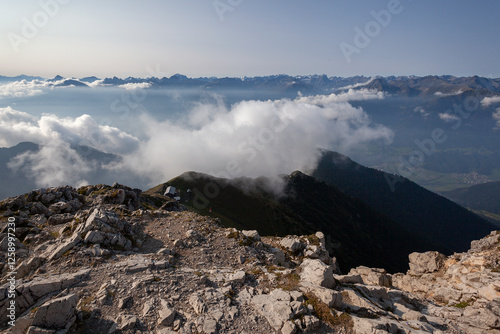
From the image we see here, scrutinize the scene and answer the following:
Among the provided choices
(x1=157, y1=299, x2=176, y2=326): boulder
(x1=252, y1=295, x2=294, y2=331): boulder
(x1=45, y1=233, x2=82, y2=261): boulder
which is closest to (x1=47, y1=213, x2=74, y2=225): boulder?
(x1=45, y1=233, x2=82, y2=261): boulder

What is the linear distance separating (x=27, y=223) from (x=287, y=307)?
110 feet

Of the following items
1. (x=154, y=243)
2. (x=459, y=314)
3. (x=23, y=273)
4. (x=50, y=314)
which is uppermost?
(x=50, y=314)

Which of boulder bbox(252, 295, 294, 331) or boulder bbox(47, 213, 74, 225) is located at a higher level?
boulder bbox(252, 295, 294, 331)

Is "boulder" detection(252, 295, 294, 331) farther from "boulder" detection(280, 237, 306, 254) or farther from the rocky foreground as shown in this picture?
"boulder" detection(280, 237, 306, 254)

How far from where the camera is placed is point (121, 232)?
91.0 ft

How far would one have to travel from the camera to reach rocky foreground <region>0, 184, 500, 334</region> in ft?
50.9

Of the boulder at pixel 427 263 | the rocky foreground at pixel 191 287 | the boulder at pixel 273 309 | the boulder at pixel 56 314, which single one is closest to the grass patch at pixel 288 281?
the rocky foreground at pixel 191 287

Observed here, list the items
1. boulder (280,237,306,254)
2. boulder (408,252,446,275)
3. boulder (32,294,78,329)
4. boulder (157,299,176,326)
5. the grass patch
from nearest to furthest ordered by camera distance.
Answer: boulder (32,294,78,329), boulder (157,299,176,326), the grass patch, boulder (280,237,306,254), boulder (408,252,446,275)

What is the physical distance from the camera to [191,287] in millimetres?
19062

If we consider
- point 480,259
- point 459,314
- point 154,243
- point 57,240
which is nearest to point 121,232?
point 154,243

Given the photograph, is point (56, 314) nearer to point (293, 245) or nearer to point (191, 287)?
point (191, 287)

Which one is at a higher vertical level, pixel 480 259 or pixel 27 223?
pixel 27 223

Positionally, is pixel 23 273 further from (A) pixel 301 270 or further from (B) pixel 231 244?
(A) pixel 301 270

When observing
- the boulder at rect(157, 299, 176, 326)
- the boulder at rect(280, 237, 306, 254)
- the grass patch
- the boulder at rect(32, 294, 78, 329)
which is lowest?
the boulder at rect(280, 237, 306, 254)
